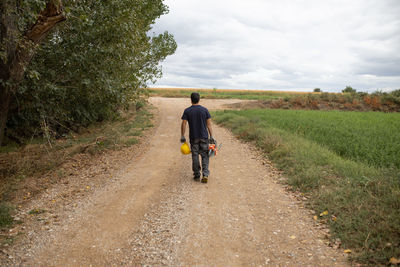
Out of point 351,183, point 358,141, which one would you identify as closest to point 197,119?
point 351,183

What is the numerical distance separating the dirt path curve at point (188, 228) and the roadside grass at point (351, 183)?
0.46 m

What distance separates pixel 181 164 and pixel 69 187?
3464 millimetres

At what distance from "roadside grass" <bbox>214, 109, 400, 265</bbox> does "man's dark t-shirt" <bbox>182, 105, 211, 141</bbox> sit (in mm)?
2774

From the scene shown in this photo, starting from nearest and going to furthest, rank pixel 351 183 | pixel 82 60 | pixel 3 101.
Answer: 1. pixel 351 183
2. pixel 3 101
3. pixel 82 60

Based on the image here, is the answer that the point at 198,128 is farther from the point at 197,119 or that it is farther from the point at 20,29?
the point at 20,29

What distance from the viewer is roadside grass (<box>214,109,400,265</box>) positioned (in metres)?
4.29

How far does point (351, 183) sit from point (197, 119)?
4052 mm

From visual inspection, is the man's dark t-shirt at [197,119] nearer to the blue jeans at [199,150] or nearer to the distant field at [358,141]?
the blue jeans at [199,150]

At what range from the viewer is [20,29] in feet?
20.3

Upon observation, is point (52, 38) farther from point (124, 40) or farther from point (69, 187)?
point (69, 187)

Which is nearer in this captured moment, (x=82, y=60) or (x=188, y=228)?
(x=188, y=228)

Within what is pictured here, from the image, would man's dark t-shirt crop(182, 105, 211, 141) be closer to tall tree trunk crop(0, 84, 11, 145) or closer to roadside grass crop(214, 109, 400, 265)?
roadside grass crop(214, 109, 400, 265)

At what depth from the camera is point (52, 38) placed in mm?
8172

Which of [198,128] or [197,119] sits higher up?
[197,119]
